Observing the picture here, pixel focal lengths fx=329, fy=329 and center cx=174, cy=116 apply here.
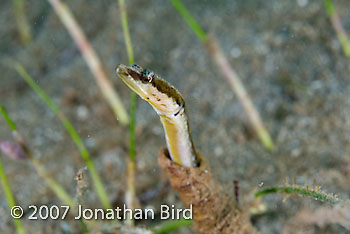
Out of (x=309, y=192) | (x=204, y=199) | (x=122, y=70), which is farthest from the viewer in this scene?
(x=204, y=199)

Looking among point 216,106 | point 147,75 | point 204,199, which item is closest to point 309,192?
point 204,199

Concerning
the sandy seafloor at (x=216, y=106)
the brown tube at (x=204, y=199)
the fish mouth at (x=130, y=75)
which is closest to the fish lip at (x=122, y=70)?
the fish mouth at (x=130, y=75)

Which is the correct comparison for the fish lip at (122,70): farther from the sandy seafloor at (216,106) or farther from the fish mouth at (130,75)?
the sandy seafloor at (216,106)

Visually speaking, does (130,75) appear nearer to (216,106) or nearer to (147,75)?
(147,75)

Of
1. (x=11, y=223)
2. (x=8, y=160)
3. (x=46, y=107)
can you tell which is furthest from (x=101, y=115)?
(x=11, y=223)

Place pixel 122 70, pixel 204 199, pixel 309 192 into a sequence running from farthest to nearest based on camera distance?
1. pixel 204 199
2. pixel 309 192
3. pixel 122 70

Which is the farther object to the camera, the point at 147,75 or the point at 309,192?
the point at 309,192
